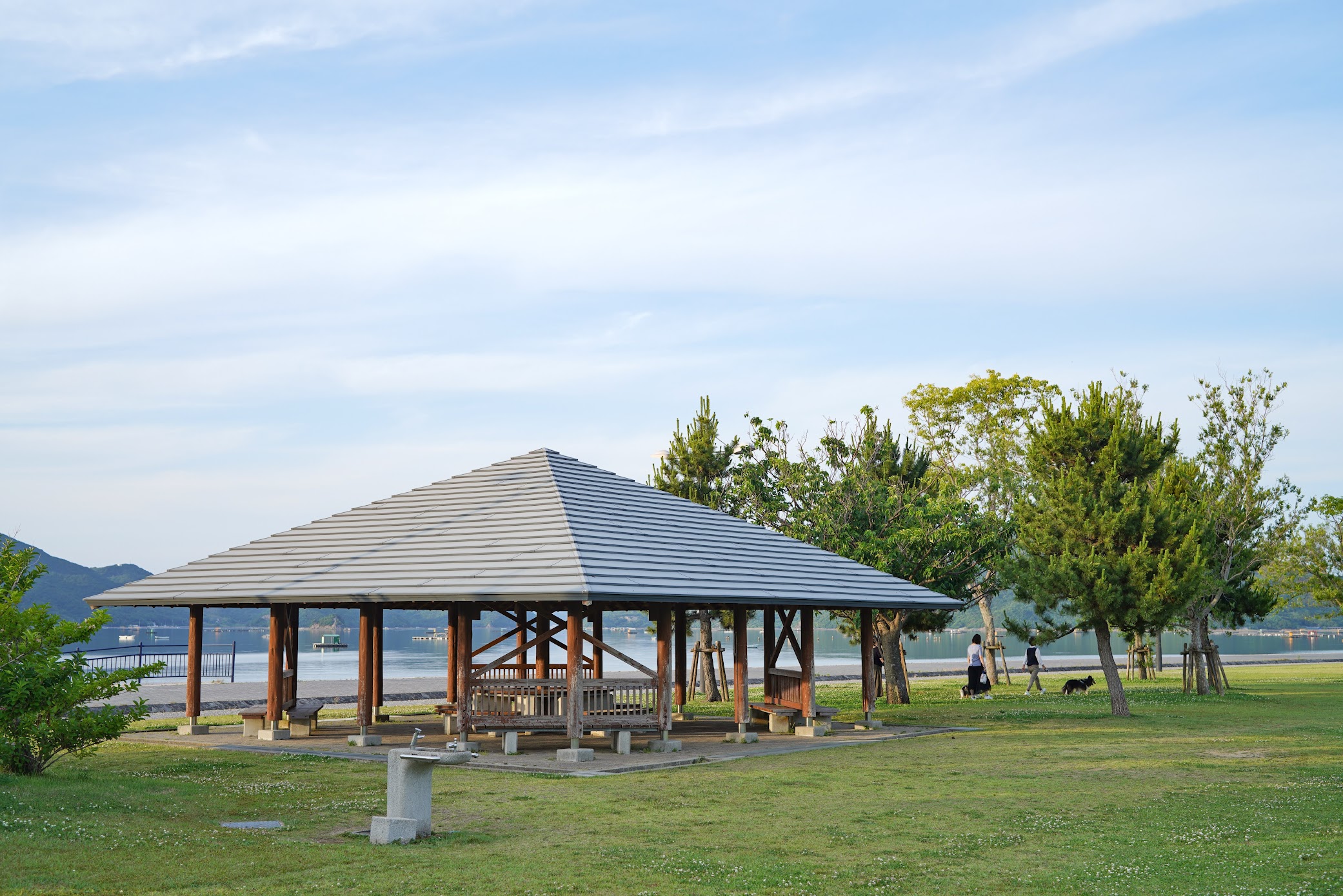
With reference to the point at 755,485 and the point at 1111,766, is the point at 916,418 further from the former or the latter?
the point at 1111,766

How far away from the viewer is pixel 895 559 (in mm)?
30234

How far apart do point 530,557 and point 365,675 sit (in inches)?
152

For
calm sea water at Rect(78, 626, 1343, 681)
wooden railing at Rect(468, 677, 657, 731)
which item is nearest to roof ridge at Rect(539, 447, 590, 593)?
wooden railing at Rect(468, 677, 657, 731)

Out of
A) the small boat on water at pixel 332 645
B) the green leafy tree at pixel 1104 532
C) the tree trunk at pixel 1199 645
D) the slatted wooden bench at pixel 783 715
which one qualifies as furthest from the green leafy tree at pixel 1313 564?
the small boat on water at pixel 332 645

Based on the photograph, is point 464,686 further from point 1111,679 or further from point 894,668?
point 1111,679

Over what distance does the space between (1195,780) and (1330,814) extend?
293cm

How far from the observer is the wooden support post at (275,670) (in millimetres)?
20641

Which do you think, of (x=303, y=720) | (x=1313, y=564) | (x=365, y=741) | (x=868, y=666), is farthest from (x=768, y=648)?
(x=1313, y=564)

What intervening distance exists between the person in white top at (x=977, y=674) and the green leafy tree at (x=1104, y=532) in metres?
5.39

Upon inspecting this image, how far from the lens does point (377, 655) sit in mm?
25672

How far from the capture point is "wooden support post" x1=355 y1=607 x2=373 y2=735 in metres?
19.8

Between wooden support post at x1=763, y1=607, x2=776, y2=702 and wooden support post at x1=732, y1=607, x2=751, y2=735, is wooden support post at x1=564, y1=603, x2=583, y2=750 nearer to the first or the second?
wooden support post at x1=732, y1=607, x2=751, y2=735

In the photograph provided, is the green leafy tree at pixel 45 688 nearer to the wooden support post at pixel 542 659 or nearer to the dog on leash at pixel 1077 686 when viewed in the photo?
the wooden support post at pixel 542 659

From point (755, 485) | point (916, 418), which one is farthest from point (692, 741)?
point (916, 418)
